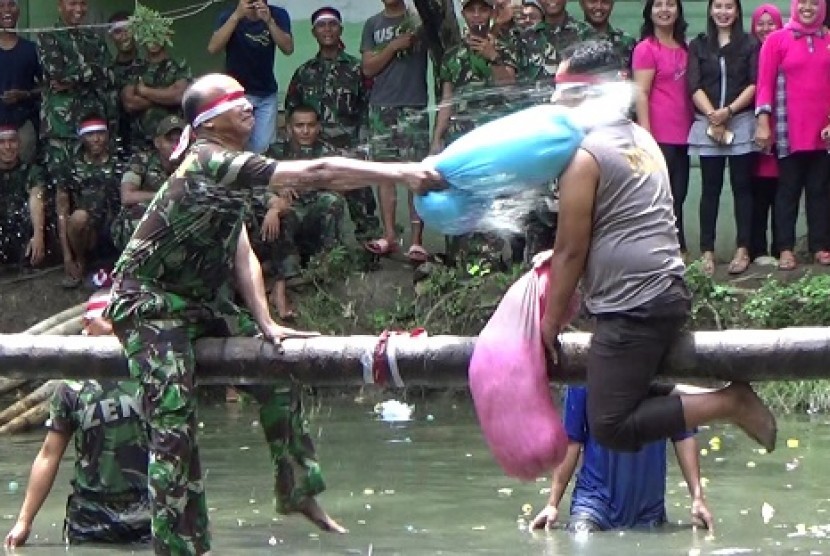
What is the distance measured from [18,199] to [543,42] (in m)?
4.99

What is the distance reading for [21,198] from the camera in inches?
623

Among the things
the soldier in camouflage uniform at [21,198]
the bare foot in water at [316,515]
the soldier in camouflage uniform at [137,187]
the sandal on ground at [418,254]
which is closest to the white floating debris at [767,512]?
the bare foot in water at [316,515]

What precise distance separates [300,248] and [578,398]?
6947mm

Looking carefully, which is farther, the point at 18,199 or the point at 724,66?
the point at 18,199

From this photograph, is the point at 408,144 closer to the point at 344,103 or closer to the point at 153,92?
the point at 344,103

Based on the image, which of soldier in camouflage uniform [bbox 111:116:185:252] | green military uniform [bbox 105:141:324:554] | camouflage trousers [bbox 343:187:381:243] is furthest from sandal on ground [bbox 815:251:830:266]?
green military uniform [bbox 105:141:324:554]

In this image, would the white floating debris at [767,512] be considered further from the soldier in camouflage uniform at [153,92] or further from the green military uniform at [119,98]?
the green military uniform at [119,98]

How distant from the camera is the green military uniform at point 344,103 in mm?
15172

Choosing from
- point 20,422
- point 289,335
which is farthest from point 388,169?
point 20,422

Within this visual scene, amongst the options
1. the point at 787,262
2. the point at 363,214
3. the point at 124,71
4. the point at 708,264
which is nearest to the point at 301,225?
the point at 363,214

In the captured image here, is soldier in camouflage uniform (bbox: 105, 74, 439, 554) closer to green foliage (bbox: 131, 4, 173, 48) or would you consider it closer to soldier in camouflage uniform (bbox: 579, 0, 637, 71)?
soldier in camouflage uniform (bbox: 579, 0, 637, 71)

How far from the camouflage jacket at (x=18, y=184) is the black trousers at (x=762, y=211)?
6090 mm

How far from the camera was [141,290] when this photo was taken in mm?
7344

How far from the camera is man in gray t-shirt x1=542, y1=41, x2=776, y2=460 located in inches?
258
